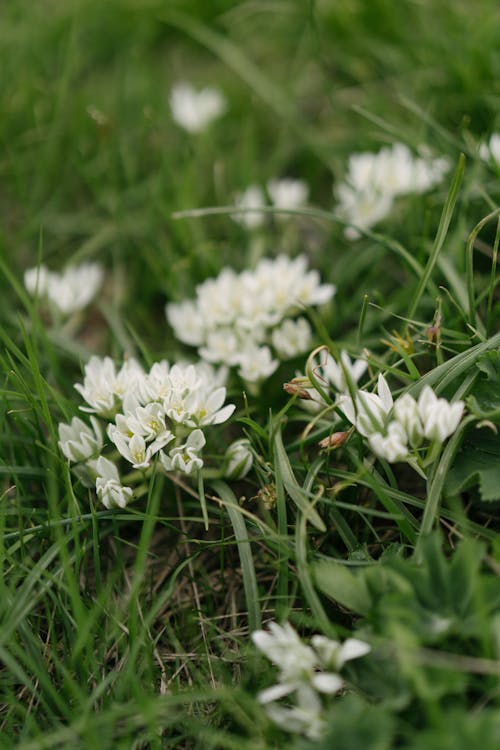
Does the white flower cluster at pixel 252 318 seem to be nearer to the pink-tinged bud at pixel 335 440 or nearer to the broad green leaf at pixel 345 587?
the pink-tinged bud at pixel 335 440

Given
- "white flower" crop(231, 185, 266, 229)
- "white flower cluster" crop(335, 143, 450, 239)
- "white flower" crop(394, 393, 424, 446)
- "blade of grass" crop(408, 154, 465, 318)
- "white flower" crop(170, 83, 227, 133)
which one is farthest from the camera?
"white flower" crop(170, 83, 227, 133)

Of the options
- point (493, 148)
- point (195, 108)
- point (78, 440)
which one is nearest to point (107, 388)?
point (78, 440)

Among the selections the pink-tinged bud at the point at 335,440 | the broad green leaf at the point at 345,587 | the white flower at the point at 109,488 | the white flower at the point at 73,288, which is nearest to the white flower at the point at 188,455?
the white flower at the point at 109,488

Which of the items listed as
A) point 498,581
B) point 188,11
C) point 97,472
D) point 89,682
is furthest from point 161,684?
point 188,11

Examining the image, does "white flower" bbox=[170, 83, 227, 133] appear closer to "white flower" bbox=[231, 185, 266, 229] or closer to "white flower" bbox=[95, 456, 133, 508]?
"white flower" bbox=[231, 185, 266, 229]

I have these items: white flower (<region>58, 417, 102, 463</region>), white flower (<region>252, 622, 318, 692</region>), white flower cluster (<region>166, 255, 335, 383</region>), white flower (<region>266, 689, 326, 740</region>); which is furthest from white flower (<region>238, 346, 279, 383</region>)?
white flower (<region>266, 689, 326, 740</region>)

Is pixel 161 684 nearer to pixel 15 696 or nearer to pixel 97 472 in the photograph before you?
pixel 15 696

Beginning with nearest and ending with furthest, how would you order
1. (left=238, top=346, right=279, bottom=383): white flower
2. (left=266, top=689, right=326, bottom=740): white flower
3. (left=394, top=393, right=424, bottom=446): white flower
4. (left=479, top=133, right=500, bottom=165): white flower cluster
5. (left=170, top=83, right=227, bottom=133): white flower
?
(left=266, top=689, right=326, bottom=740): white flower → (left=394, top=393, right=424, bottom=446): white flower → (left=238, top=346, right=279, bottom=383): white flower → (left=479, top=133, right=500, bottom=165): white flower cluster → (left=170, top=83, right=227, bottom=133): white flower
